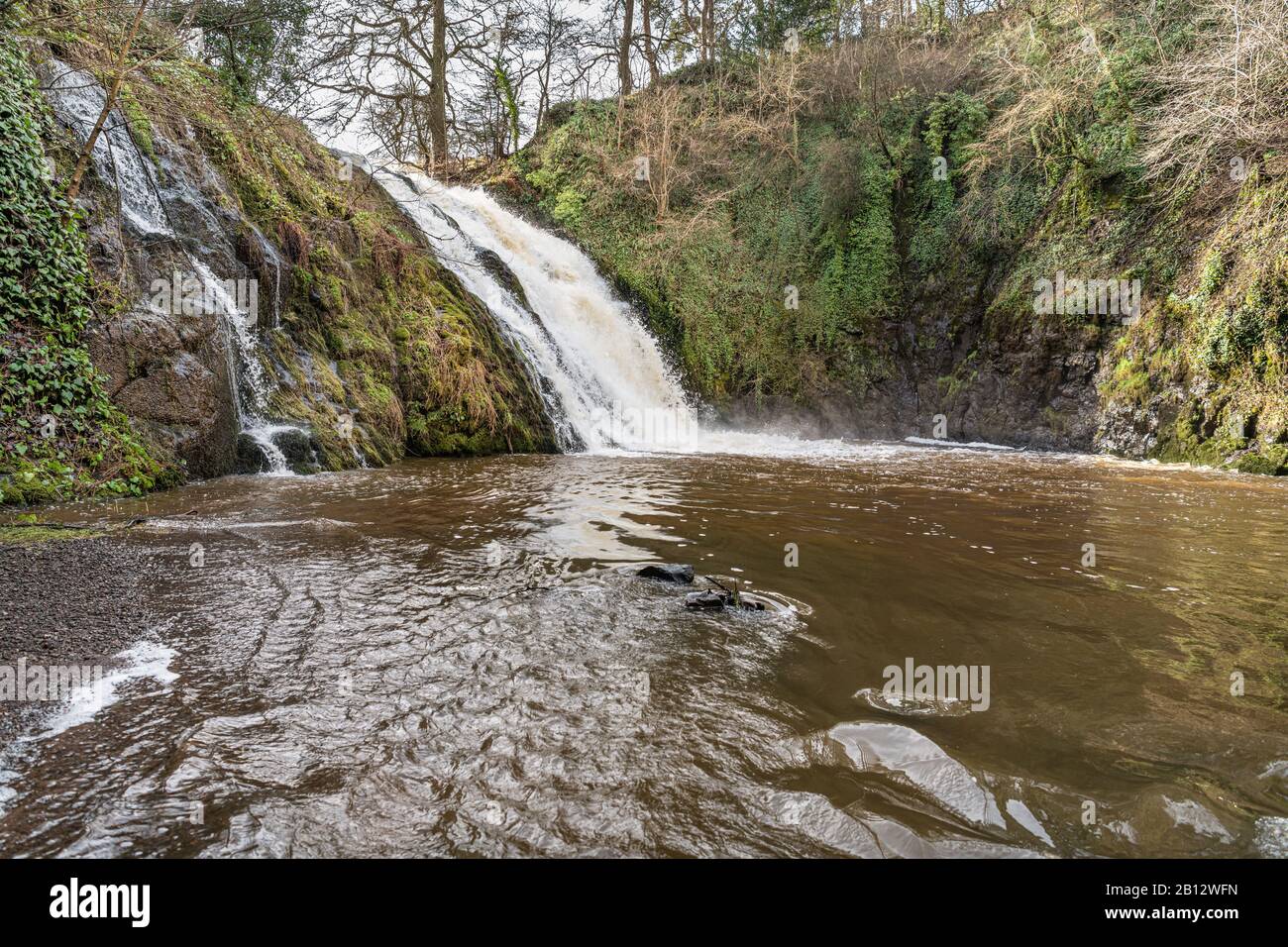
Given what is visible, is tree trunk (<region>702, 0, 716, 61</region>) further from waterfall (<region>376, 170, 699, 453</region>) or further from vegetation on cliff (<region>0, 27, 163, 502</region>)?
vegetation on cliff (<region>0, 27, 163, 502</region>)

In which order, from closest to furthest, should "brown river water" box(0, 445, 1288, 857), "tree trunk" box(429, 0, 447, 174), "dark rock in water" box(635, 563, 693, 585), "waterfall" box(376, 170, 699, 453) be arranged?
"brown river water" box(0, 445, 1288, 857), "dark rock in water" box(635, 563, 693, 585), "waterfall" box(376, 170, 699, 453), "tree trunk" box(429, 0, 447, 174)

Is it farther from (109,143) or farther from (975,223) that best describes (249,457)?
(975,223)

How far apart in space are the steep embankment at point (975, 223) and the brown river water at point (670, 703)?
7.55 metres

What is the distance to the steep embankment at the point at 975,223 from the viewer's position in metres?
10.6

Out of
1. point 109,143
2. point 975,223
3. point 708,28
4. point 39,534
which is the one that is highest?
point 708,28

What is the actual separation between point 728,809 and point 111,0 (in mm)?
11266

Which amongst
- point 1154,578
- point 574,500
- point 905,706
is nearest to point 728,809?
point 905,706

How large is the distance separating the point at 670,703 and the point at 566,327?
45.9ft

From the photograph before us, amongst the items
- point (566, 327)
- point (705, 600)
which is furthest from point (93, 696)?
point (566, 327)

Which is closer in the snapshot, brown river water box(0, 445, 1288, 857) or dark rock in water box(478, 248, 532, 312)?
brown river water box(0, 445, 1288, 857)

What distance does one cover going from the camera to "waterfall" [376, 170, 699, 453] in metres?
13.8

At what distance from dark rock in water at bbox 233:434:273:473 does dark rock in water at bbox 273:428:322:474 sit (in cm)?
26

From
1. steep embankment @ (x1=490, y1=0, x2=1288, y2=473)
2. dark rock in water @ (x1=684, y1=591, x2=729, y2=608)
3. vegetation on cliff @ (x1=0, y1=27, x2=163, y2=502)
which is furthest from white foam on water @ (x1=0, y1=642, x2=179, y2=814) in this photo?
steep embankment @ (x1=490, y1=0, x2=1288, y2=473)

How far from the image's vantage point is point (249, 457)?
8.62m
